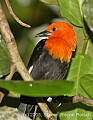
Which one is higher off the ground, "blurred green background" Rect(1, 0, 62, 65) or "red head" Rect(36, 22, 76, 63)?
"blurred green background" Rect(1, 0, 62, 65)

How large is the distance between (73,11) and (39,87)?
0.58 metres

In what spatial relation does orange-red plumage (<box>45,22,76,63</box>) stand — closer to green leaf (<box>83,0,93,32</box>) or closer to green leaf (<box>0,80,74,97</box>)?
green leaf (<box>83,0,93,32</box>)

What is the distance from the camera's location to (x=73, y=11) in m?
1.20

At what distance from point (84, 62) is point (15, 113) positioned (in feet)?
1.38

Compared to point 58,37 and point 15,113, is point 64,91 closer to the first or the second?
point 15,113

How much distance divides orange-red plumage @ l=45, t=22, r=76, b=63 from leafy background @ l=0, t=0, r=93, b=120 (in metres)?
0.14

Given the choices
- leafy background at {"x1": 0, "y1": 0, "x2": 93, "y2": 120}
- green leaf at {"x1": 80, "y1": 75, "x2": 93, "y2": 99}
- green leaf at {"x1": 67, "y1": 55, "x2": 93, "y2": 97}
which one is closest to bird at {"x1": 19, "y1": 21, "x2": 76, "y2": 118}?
leafy background at {"x1": 0, "y1": 0, "x2": 93, "y2": 120}

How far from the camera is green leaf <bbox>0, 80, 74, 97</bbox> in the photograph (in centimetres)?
65

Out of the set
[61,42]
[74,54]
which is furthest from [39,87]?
[61,42]

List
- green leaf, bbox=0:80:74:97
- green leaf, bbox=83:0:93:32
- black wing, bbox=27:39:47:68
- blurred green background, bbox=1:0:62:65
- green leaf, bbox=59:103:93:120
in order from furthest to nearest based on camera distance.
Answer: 1. black wing, bbox=27:39:47:68
2. blurred green background, bbox=1:0:62:65
3. green leaf, bbox=59:103:93:120
4. green leaf, bbox=83:0:93:32
5. green leaf, bbox=0:80:74:97

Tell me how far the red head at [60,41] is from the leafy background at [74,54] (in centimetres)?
14

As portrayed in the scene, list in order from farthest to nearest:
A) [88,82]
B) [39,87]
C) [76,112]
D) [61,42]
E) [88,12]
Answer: [61,42] < [76,112] < [88,12] < [88,82] < [39,87]

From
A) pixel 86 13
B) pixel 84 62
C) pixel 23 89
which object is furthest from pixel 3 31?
pixel 84 62

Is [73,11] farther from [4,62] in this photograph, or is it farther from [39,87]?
[39,87]
